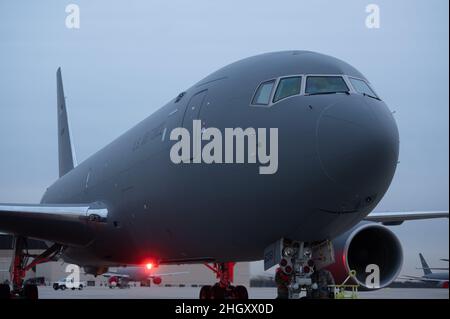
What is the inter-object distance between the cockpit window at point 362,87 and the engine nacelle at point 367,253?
124 inches

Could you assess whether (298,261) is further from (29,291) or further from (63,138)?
(63,138)

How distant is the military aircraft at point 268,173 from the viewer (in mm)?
8430

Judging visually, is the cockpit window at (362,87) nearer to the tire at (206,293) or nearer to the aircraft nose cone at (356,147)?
the aircraft nose cone at (356,147)

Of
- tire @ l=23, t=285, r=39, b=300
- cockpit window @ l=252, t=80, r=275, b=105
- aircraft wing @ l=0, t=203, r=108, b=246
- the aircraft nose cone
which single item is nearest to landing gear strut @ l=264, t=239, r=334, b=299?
the aircraft nose cone

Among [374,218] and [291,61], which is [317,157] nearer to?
[291,61]

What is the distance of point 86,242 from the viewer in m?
15.5

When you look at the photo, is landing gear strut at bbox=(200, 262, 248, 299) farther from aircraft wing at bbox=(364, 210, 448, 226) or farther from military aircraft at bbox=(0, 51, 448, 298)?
aircraft wing at bbox=(364, 210, 448, 226)

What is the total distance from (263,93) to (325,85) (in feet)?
2.96

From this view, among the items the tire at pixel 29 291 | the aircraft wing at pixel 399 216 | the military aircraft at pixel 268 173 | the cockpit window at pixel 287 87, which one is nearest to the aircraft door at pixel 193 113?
the military aircraft at pixel 268 173

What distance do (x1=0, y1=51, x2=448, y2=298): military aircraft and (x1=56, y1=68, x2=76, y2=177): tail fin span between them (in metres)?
12.2

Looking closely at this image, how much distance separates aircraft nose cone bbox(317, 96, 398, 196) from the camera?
8203mm

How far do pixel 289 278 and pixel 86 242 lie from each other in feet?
24.6

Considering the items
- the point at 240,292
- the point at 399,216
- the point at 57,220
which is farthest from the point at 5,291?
the point at 399,216
